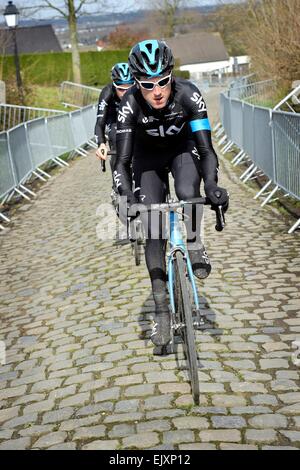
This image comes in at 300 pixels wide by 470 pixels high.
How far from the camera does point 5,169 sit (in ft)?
45.2

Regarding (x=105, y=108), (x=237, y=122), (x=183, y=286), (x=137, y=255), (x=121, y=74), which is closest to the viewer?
(x=183, y=286)

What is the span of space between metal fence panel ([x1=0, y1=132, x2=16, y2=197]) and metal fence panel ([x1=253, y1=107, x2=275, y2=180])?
4.76 metres

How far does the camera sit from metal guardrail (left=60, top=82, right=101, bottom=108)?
131 ft

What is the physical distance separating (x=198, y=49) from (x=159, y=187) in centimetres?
12883

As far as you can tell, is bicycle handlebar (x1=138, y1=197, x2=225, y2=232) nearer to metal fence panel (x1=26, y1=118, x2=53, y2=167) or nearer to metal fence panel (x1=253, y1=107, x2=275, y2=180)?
metal fence panel (x1=253, y1=107, x2=275, y2=180)

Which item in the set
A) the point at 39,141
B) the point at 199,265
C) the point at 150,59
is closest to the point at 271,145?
the point at 199,265

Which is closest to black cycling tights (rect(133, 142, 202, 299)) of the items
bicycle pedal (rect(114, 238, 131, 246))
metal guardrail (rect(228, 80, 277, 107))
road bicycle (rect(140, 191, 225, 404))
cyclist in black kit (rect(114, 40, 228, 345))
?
cyclist in black kit (rect(114, 40, 228, 345))

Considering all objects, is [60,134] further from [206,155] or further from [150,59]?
[150,59]

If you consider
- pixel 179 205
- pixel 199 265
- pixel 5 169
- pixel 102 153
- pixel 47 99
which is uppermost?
pixel 47 99

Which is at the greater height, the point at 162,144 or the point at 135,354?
the point at 162,144

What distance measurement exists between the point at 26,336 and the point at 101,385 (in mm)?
1694

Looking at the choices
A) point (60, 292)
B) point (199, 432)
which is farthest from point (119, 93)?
point (199, 432)

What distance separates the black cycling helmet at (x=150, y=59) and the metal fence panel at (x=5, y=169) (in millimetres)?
8544

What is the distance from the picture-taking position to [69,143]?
74.7ft
